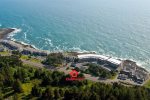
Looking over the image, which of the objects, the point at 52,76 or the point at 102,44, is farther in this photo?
the point at 102,44

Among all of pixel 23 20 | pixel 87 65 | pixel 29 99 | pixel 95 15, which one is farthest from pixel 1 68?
pixel 95 15

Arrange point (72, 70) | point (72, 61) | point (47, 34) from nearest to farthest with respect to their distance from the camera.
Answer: point (72, 70), point (72, 61), point (47, 34)

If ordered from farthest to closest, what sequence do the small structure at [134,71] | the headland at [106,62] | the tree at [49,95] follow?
the headland at [106,62]
the small structure at [134,71]
the tree at [49,95]

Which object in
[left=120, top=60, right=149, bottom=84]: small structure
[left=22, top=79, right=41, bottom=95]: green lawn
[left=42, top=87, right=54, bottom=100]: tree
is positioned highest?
[left=120, top=60, right=149, bottom=84]: small structure

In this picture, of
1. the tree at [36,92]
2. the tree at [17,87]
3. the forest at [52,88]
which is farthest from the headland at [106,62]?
the tree at [17,87]

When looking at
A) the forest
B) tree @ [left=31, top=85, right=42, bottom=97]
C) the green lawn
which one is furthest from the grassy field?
tree @ [left=31, top=85, right=42, bottom=97]

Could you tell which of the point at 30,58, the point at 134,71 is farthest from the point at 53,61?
the point at 134,71

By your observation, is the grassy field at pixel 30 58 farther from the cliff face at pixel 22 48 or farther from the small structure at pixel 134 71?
the small structure at pixel 134 71

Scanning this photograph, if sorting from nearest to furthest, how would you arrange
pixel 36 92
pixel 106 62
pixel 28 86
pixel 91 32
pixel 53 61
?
pixel 36 92
pixel 28 86
pixel 53 61
pixel 106 62
pixel 91 32

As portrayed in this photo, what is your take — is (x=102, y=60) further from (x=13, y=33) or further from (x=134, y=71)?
(x=13, y=33)

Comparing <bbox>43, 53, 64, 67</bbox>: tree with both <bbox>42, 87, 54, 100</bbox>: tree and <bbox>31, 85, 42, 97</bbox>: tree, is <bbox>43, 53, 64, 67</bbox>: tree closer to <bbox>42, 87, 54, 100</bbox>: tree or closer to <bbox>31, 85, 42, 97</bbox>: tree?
<bbox>31, 85, 42, 97</bbox>: tree

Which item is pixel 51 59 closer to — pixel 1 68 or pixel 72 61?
pixel 72 61
